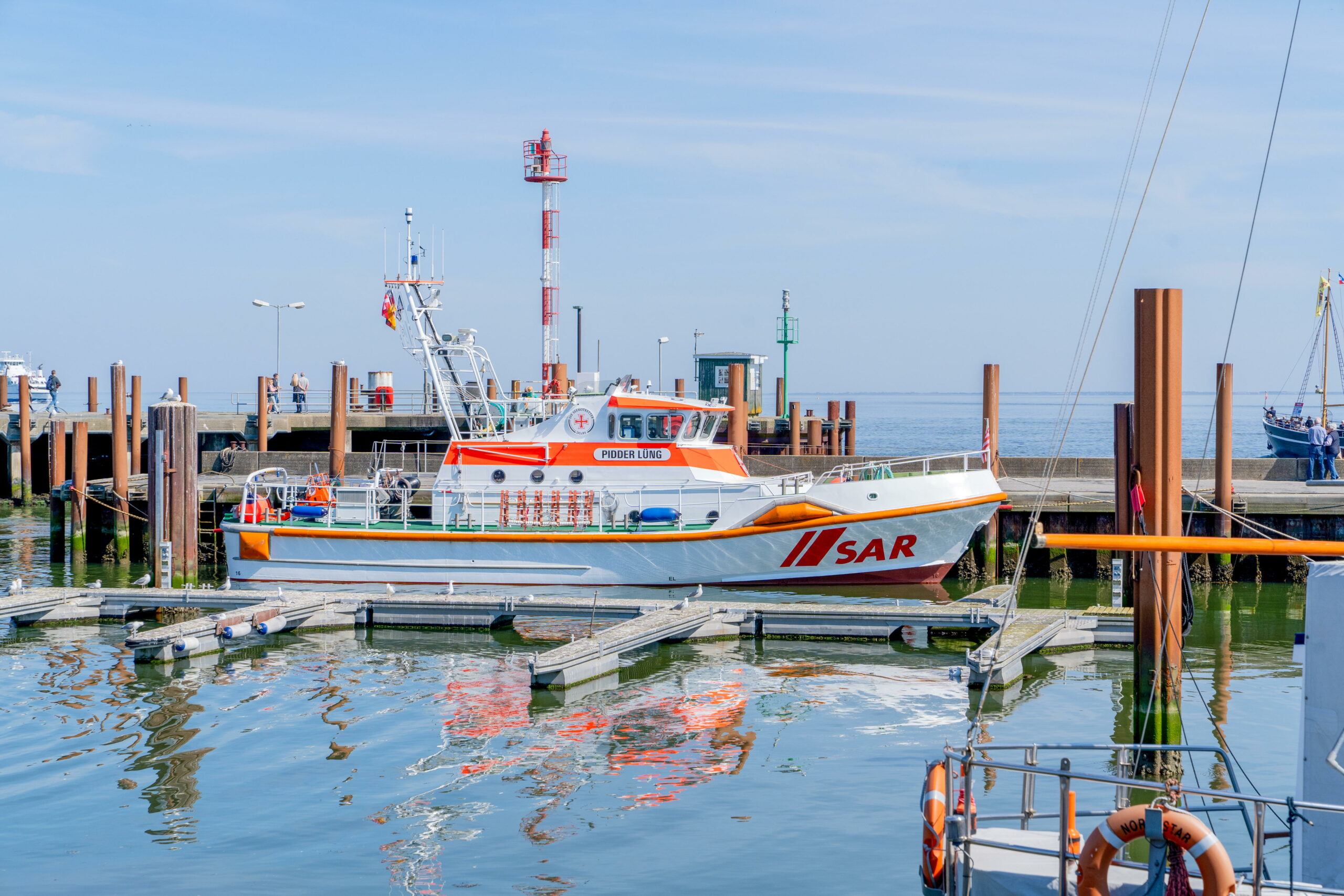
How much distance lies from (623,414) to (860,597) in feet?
14.5

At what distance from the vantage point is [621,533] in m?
17.5

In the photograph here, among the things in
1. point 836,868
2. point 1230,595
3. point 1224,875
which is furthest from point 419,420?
point 1224,875

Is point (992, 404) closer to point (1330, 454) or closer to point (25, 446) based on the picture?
point (1330, 454)

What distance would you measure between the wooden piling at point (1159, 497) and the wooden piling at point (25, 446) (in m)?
27.5

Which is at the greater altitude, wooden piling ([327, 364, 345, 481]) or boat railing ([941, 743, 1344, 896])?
wooden piling ([327, 364, 345, 481])

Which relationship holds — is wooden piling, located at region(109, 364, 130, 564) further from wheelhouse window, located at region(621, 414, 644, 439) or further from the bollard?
the bollard

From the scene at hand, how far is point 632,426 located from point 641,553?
1920mm

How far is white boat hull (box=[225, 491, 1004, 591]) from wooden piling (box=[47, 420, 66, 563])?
615 cm

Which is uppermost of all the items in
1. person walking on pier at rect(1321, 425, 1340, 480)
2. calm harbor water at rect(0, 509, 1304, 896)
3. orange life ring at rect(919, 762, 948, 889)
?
person walking on pier at rect(1321, 425, 1340, 480)

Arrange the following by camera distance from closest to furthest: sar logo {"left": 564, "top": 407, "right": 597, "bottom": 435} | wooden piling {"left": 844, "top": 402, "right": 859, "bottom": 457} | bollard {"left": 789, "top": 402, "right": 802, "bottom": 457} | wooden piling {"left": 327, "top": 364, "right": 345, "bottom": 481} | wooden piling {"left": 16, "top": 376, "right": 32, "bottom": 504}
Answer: sar logo {"left": 564, "top": 407, "right": 597, "bottom": 435}
wooden piling {"left": 327, "top": 364, "right": 345, "bottom": 481}
bollard {"left": 789, "top": 402, "right": 802, "bottom": 457}
wooden piling {"left": 16, "top": 376, "right": 32, "bottom": 504}
wooden piling {"left": 844, "top": 402, "right": 859, "bottom": 457}

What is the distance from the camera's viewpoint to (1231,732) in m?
10.8

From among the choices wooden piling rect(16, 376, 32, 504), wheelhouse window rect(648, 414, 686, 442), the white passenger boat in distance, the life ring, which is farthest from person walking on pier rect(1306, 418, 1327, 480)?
wooden piling rect(16, 376, 32, 504)

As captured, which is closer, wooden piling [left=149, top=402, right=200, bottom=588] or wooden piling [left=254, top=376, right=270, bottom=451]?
wooden piling [left=149, top=402, right=200, bottom=588]

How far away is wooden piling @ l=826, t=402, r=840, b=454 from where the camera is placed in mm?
29828
